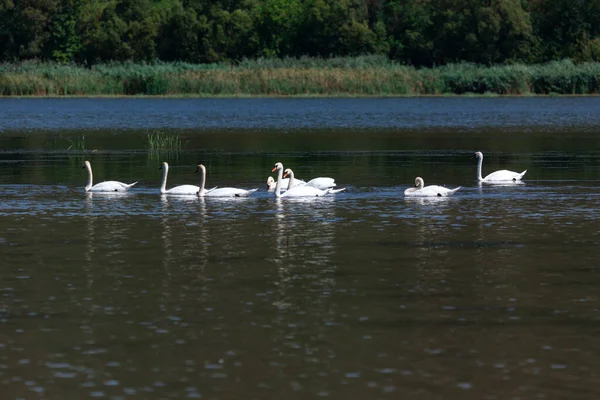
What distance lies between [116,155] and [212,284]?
80.0 ft

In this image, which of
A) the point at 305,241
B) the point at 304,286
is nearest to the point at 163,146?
the point at 305,241

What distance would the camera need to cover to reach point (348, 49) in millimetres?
A: 100688

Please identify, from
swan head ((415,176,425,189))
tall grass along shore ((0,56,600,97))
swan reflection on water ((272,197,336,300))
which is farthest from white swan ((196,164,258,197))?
tall grass along shore ((0,56,600,97))

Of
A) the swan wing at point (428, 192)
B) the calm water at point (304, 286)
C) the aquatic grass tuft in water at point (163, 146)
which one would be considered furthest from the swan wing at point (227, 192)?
the aquatic grass tuft in water at point (163, 146)

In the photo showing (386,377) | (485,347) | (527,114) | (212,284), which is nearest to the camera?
(386,377)

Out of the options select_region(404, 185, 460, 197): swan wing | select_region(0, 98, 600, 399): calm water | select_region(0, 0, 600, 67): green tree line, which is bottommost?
select_region(0, 98, 600, 399): calm water

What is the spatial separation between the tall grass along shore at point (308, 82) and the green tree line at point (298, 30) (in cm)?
1422

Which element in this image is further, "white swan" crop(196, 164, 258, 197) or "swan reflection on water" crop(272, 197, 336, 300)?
"white swan" crop(196, 164, 258, 197)

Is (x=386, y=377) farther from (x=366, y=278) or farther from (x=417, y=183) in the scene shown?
(x=417, y=183)

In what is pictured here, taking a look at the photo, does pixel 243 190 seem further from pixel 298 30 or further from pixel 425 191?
pixel 298 30

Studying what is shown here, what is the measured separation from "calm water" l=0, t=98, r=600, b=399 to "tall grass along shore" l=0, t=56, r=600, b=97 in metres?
45.0

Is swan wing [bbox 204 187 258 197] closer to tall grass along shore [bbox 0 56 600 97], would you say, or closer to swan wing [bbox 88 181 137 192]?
swan wing [bbox 88 181 137 192]

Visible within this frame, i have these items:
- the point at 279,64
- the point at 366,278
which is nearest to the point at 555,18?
the point at 279,64

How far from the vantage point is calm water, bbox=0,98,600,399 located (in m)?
11.6
